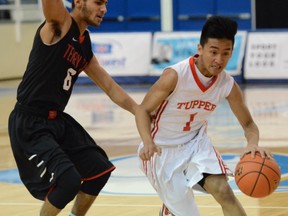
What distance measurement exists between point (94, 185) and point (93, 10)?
46.6 inches

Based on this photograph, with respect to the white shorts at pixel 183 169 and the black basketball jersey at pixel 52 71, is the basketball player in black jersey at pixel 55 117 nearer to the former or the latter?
the black basketball jersey at pixel 52 71

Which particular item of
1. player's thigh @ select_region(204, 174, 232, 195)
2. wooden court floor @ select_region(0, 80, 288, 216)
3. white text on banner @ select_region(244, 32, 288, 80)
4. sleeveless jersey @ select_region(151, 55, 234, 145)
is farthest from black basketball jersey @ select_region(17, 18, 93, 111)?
white text on banner @ select_region(244, 32, 288, 80)

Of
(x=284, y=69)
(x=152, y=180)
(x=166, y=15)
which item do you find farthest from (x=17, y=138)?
(x=166, y=15)

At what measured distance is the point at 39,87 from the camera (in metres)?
5.20

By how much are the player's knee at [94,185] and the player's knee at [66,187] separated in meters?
0.40

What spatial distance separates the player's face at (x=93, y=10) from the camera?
518 centimetres

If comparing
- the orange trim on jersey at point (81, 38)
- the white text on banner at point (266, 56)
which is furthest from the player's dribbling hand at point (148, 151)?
the white text on banner at point (266, 56)

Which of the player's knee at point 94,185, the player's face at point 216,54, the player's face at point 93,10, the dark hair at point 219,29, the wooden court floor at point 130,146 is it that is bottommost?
the wooden court floor at point 130,146

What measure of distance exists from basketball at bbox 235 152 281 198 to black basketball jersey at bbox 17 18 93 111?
1237 millimetres

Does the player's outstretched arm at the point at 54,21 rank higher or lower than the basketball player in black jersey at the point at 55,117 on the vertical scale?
higher

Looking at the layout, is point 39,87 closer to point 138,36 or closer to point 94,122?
point 94,122

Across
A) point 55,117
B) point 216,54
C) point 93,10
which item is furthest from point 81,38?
point 216,54

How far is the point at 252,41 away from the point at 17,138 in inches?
485

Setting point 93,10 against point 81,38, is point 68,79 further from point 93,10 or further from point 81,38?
point 93,10
